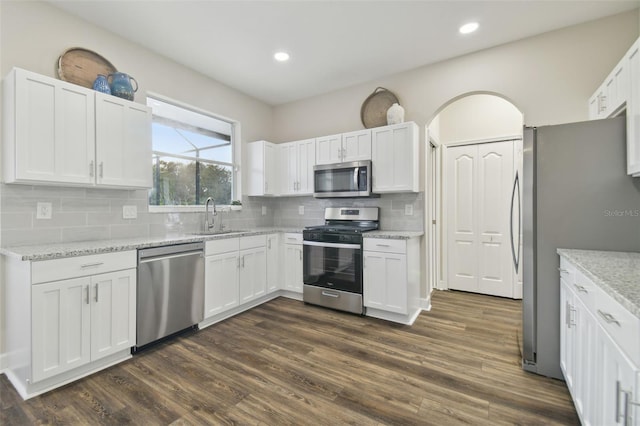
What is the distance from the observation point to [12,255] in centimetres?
191

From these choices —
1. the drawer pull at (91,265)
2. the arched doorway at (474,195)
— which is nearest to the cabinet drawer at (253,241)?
the drawer pull at (91,265)

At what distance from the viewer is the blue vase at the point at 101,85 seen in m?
Result: 2.44

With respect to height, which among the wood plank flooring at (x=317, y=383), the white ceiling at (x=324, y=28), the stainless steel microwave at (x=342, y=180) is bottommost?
the wood plank flooring at (x=317, y=383)

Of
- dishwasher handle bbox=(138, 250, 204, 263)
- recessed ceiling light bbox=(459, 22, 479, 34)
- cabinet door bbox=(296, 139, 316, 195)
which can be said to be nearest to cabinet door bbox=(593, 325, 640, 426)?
recessed ceiling light bbox=(459, 22, 479, 34)

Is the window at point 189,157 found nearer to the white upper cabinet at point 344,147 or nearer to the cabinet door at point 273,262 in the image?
the cabinet door at point 273,262

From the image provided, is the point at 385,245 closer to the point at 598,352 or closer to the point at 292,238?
the point at 292,238

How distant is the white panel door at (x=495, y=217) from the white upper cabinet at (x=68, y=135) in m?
4.13

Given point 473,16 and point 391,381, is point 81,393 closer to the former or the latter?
point 391,381

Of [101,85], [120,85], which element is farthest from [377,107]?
[101,85]

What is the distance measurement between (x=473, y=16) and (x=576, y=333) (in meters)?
2.59

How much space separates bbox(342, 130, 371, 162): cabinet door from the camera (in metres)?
3.50

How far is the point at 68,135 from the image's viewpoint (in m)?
2.22

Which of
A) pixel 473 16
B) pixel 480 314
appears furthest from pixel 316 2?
pixel 480 314

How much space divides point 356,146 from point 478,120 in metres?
1.90
